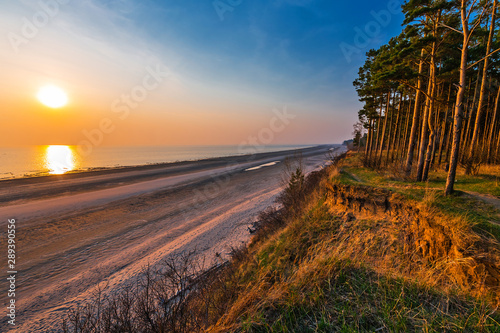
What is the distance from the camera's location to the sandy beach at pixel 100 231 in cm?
679

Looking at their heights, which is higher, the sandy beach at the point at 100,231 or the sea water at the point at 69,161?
the sandy beach at the point at 100,231

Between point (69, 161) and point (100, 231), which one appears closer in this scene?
point (100, 231)

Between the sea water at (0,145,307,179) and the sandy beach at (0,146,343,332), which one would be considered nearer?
the sandy beach at (0,146,343,332)

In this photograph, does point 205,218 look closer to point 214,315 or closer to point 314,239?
point 314,239

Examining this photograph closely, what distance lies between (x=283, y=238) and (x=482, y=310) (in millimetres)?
5934

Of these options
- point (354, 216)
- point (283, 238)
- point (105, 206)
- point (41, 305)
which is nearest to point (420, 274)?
point (354, 216)

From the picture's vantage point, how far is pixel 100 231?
1132cm

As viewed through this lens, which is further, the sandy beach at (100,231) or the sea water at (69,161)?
the sea water at (69,161)

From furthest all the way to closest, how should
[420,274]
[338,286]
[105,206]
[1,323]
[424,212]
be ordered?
[105,206], [424,212], [1,323], [420,274], [338,286]

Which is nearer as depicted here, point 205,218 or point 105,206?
point 205,218

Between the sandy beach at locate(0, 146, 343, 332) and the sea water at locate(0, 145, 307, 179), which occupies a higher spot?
the sandy beach at locate(0, 146, 343, 332)

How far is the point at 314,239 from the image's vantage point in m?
6.90

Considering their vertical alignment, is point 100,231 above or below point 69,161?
above

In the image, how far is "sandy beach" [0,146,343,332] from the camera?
22.3ft
